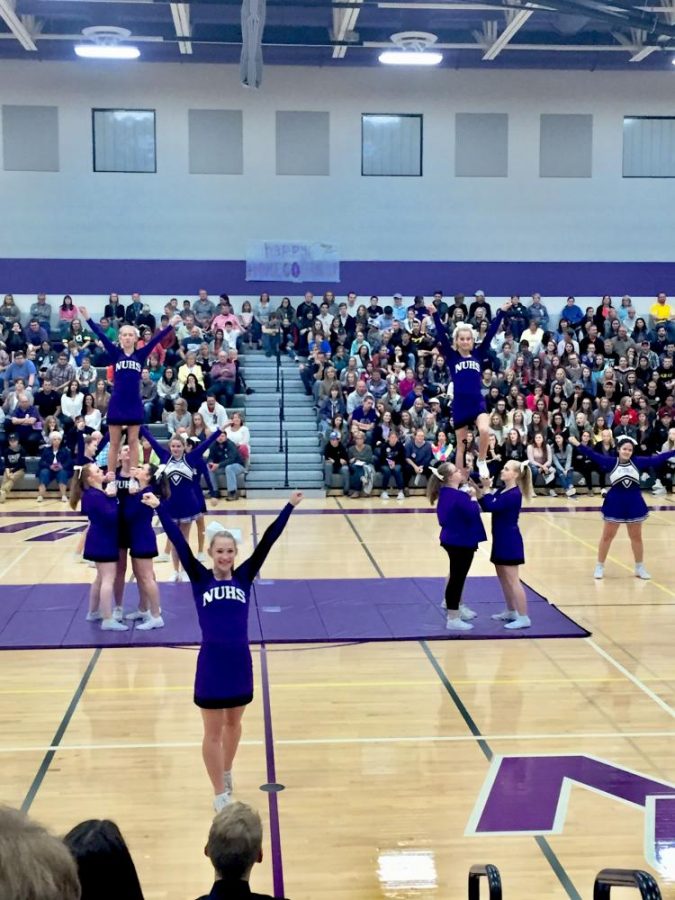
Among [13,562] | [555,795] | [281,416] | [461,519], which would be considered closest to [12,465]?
[281,416]

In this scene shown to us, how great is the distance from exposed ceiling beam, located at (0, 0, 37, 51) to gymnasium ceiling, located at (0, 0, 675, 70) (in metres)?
0.03

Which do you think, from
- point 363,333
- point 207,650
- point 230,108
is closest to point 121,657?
point 207,650

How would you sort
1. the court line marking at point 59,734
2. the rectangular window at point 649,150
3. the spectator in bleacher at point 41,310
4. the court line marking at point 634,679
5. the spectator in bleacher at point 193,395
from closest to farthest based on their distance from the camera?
the court line marking at point 59,734
the court line marking at point 634,679
the spectator in bleacher at point 193,395
the spectator in bleacher at point 41,310
the rectangular window at point 649,150

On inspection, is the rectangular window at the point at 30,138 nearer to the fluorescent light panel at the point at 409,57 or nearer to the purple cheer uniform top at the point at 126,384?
the fluorescent light panel at the point at 409,57

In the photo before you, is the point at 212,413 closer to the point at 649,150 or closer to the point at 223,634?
the point at 223,634

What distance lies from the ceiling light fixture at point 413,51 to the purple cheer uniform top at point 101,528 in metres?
15.4

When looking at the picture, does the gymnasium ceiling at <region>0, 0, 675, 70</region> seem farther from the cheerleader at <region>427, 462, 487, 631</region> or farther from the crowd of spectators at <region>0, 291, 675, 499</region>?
the cheerleader at <region>427, 462, 487, 631</region>

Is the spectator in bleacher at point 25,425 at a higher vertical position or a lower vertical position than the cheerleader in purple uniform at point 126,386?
lower

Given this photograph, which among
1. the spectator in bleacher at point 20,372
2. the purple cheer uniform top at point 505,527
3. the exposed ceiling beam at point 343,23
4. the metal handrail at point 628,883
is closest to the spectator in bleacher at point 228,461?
the spectator in bleacher at point 20,372

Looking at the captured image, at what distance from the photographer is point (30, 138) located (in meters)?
24.3

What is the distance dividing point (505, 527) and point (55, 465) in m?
11.2

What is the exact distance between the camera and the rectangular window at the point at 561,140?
25.6 metres

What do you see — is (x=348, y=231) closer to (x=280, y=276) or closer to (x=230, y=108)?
(x=280, y=276)

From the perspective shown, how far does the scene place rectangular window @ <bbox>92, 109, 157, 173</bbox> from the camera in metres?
24.6
